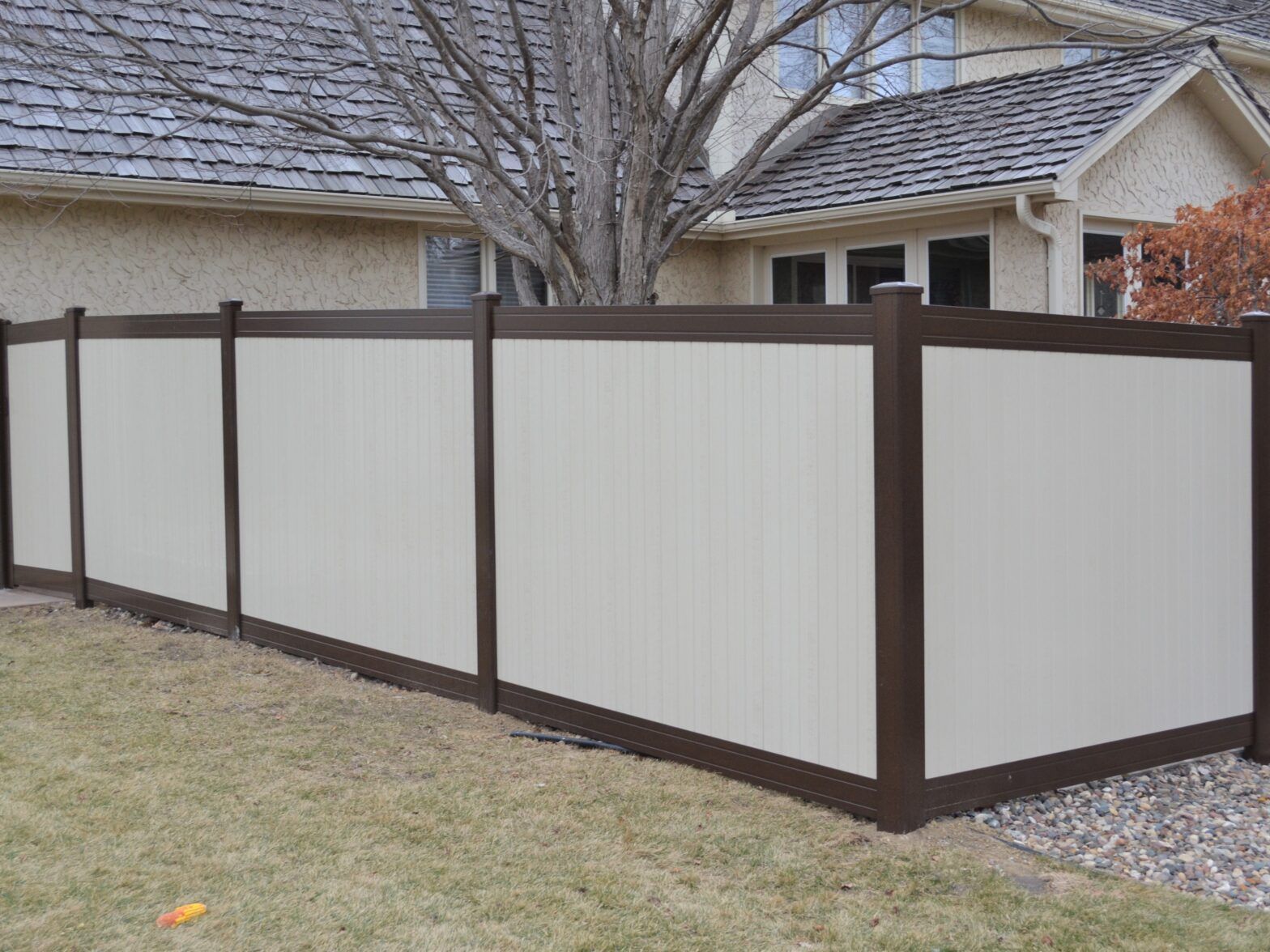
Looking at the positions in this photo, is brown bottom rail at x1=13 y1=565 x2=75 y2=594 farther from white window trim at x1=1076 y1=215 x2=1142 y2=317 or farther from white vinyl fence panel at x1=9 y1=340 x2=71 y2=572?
white window trim at x1=1076 y1=215 x2=1142 y2=317

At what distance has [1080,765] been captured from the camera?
5.59 meters

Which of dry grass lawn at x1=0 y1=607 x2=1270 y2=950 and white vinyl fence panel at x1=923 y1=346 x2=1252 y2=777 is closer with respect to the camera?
dry grass lawn at x1=0 y1=607 x2=1270 y2=950

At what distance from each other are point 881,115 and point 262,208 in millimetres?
6117

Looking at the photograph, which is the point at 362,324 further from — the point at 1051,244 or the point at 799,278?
the point at 799,278

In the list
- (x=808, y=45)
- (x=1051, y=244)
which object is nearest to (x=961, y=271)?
(x=1051, y=244)

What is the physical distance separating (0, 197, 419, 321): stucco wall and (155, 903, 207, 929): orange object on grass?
280 inches

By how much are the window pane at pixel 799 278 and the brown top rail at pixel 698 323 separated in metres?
6.97

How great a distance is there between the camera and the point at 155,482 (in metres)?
9.28

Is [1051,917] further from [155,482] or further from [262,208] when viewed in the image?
[262,208]

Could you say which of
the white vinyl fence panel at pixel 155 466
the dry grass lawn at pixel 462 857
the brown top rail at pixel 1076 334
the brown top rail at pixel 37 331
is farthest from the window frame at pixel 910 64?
the dry grass lawn at pixel 462 857

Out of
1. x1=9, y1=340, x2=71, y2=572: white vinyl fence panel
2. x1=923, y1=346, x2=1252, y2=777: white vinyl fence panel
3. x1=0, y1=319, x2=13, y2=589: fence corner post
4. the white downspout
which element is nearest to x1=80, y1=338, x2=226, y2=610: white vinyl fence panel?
x1=9, y1=340, x2=71, y2=572: white vinyl fence panel

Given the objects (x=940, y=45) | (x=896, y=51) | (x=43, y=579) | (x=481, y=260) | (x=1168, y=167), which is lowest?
(x=43, y=579)

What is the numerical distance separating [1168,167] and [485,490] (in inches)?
318

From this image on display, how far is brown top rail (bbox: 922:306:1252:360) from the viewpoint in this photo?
509cm
